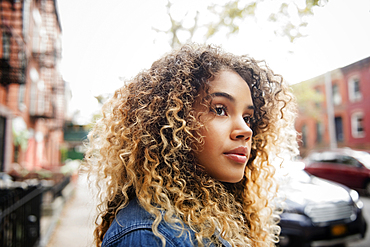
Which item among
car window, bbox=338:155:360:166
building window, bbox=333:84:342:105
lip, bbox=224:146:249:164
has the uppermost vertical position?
building window, bbox=333:84:342:105

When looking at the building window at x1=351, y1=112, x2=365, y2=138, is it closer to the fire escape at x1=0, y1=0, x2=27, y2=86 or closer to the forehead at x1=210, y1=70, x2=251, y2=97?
the fire escape at x1=0, y1=0, x2=27, y2=86

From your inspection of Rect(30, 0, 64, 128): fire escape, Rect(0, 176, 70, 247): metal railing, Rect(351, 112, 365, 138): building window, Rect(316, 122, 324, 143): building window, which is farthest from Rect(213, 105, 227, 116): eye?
Rect(316, 122, 324, 143): building window

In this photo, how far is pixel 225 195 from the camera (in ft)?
4.94

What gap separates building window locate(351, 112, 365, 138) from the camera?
70.9 feet

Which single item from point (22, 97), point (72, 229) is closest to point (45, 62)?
point (22, 97)

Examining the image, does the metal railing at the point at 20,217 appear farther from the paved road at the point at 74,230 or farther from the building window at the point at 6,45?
the building window at the point at 6,45

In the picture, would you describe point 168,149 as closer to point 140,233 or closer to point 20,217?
point 140,233

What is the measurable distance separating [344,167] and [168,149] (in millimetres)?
11032

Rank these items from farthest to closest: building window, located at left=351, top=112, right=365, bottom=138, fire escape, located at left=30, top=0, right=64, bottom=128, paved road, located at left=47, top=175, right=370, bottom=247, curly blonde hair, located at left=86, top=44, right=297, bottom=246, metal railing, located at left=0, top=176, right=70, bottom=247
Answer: building window, located at left=351, top=112, right=365, bottom=138
fire escape, located at left=30, top=0, right=64, bottom=128
paved road, located at left=47, top=175, right=370, bottom=247
metal railing, located at left=0, top=176, right=70, bottom=247
curly blonde hair, located at left=86, top=44, right=297, bottom=246

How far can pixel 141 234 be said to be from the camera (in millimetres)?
1092

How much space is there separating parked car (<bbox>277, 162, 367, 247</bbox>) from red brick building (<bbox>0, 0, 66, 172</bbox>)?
300 inches

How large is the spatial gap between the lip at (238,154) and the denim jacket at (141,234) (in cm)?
41

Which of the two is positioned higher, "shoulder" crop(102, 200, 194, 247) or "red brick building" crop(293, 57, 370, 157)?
"red brick building" crop(293, 57, 370, 157)

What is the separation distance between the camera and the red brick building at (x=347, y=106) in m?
20.6
